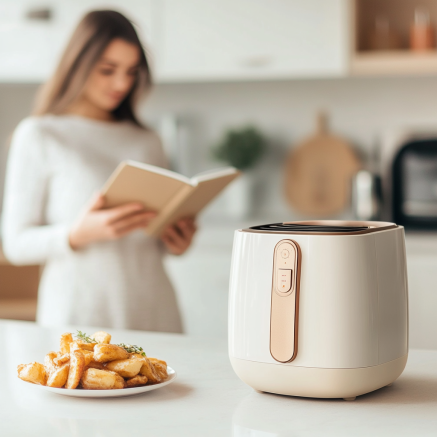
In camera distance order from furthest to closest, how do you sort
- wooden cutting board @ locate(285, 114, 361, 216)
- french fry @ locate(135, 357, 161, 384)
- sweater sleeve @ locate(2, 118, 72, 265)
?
wooden cutting board @ locate(285, 114, 361, 216), sweater sleeve @ locate(2, 118, 72, 265), french fry @ locate(135, 357, 161, 384)

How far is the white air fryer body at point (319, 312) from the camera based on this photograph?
2.12 ft

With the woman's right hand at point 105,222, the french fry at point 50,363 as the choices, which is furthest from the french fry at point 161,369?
the woman's right hand at point 105,222

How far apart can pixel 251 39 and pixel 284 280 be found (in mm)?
1998

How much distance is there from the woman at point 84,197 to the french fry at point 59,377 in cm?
80

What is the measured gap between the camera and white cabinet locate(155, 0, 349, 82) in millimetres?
2447

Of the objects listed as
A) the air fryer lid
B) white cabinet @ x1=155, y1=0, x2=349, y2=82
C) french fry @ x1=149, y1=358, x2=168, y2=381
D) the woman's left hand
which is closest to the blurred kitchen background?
white cabinet @ x1=155, y1=0, x2=349, y2=82

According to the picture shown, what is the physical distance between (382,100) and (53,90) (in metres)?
1.67

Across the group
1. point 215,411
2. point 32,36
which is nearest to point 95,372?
Answer: point 215,411

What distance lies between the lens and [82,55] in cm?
156

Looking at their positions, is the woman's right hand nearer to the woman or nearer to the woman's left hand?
the woman

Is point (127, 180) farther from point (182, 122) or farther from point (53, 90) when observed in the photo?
point (182, 122)

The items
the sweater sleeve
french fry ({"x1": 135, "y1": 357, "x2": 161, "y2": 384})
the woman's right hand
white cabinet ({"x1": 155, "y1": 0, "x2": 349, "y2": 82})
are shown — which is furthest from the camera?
white cabinet ({"x1": 155, "y1": 0, "x2": 349, "y2": 82})

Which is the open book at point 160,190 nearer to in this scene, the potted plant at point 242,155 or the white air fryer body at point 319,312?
the white air fryer body at point 319,312

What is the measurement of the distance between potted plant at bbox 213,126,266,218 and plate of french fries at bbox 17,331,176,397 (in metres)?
2.13
